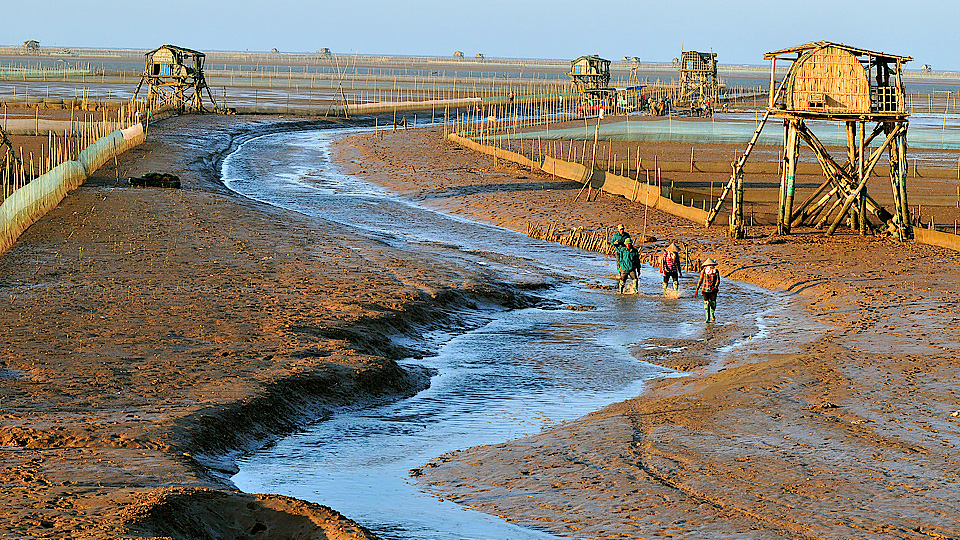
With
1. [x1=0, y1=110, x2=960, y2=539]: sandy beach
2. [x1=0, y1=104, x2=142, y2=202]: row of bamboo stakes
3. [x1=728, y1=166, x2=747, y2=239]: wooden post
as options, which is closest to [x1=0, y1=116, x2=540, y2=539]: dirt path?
[x1=0, y1=110, x2=960, y2=539]: sandy beach

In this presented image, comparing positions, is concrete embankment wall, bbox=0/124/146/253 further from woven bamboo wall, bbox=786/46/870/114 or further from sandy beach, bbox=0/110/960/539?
woven bamboo wall, bbox=786/46/870/114

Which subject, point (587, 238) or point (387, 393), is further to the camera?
point (587, 238)

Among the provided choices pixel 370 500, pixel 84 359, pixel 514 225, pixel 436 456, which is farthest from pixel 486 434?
pixel 514 225

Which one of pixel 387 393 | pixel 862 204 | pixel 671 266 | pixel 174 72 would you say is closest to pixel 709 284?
pixel 671 266

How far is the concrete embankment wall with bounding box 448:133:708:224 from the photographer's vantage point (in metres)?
31.6

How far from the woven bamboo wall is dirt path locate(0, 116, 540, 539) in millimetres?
10401

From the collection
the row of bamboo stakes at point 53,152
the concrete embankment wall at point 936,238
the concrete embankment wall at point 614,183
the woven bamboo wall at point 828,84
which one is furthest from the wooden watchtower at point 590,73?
the concrete embankment wall at point 936,238

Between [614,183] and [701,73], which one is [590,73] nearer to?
[701,73]

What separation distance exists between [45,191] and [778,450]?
2128 centimetres

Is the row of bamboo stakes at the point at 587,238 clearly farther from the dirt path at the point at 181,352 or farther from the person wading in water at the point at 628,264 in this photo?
the dirt path at the point at 181,352

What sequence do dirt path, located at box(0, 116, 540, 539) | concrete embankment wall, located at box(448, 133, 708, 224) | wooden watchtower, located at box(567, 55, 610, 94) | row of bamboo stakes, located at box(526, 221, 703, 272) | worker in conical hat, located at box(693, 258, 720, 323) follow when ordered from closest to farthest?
dirt path, located at box(0, 116, 540, 539), worker in conical hat, located at box(693, 258, 720, 323), row of bamboo stakes, located at box(526, 221, 703, 272), concrete embankment wall, located at box(448, 133, 708, 224), wooden watchtower, located at box(567, 55, 610, 94)

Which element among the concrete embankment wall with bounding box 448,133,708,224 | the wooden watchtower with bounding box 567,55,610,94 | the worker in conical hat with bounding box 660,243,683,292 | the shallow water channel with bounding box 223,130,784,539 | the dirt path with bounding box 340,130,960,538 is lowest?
the shallow water channel with bounding box 223,130,784,539

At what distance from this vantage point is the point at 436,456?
475 inches

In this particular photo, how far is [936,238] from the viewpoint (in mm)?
26141
